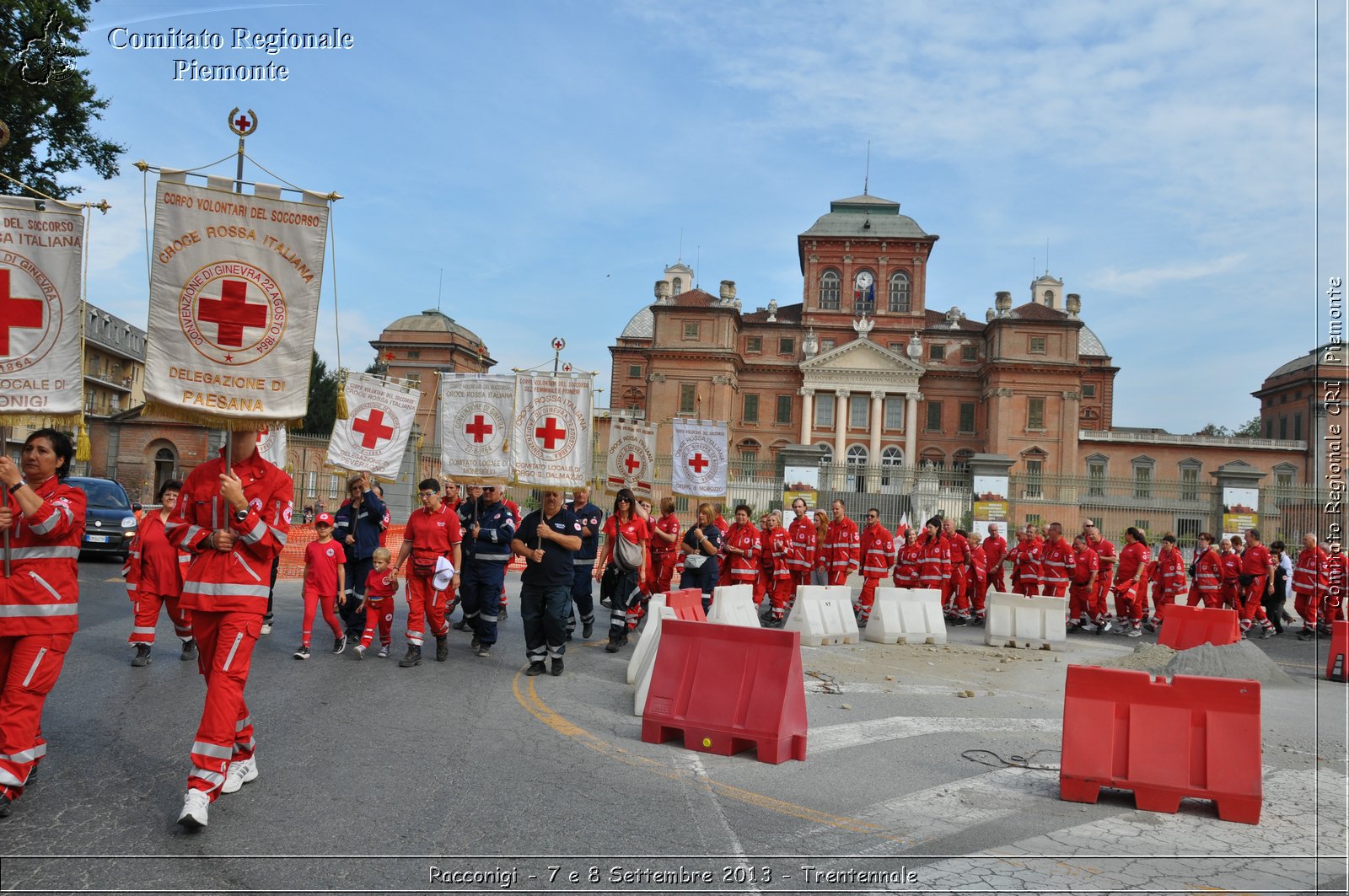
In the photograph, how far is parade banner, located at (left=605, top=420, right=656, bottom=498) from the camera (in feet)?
51.5

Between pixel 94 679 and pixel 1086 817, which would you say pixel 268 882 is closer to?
pixel 1086 817

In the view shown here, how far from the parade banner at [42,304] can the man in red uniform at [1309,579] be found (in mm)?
18238

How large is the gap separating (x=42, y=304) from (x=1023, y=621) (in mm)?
12986

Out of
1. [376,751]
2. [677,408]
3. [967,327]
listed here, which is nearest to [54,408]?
[376,751]

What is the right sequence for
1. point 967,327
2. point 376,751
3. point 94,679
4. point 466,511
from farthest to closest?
point 967,327, point 466,511, point 94,679, point 376,751

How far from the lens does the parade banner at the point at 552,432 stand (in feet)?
39.7

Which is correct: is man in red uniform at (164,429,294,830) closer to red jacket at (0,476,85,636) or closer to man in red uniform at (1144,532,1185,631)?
red jacket at (0,476,85,636)

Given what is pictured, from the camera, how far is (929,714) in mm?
8664

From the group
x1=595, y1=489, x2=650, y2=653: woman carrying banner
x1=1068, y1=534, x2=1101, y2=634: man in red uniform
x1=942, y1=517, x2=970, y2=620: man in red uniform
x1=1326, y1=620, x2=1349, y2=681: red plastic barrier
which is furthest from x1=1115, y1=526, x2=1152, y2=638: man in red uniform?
x1=595, y1=489, x2=650, y2=653: woman carrying banner

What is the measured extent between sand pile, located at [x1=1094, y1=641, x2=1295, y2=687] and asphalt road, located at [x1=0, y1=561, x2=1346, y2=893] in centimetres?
173

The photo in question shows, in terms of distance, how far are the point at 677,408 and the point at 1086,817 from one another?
61435 millimetres

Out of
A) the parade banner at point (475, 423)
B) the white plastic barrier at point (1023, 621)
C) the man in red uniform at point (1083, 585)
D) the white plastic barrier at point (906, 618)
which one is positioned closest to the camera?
the parade banner at point (475, 423)

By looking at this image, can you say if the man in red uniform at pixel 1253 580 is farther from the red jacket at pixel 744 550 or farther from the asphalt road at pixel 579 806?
the red jacket at pixel 744 550

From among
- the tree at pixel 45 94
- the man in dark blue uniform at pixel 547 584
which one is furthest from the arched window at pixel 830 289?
the man in dark blue uniform at pixel 547 584
